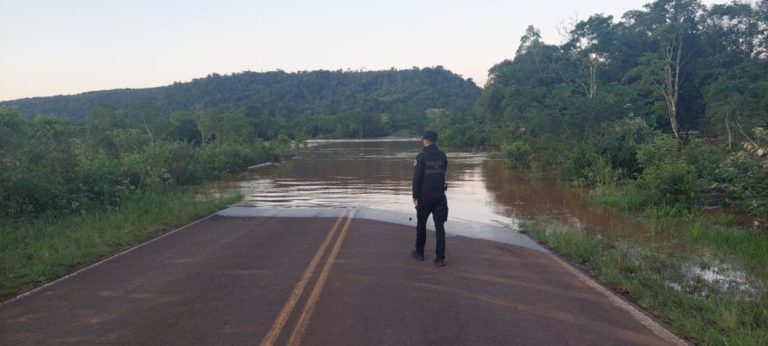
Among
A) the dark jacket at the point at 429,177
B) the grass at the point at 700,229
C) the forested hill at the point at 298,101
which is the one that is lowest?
the grass at the point at 700,229

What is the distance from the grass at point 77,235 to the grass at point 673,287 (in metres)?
8.04

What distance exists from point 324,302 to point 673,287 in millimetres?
4859

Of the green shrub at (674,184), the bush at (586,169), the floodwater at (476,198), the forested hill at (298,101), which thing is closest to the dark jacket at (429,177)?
the floodwater at (476,198)

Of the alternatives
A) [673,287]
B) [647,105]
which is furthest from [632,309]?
[647,105]

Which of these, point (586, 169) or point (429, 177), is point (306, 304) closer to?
point (429, 177)

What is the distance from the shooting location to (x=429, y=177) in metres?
8.72

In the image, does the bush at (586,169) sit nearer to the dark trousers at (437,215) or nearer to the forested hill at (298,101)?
the dark trousers at (437,215)

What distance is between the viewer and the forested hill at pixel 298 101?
12975 cm

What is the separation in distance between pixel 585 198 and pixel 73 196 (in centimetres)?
1595

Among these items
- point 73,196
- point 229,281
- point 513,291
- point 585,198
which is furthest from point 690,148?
point 73,196

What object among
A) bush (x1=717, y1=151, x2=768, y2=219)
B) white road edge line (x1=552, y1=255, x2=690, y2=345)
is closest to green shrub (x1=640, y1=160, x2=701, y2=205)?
bush (x1=717, y1=151, x2=768, y2=219)

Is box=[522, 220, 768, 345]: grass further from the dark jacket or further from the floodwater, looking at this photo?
the dark jacket

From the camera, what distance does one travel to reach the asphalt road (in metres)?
5.53

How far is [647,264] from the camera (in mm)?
9273
